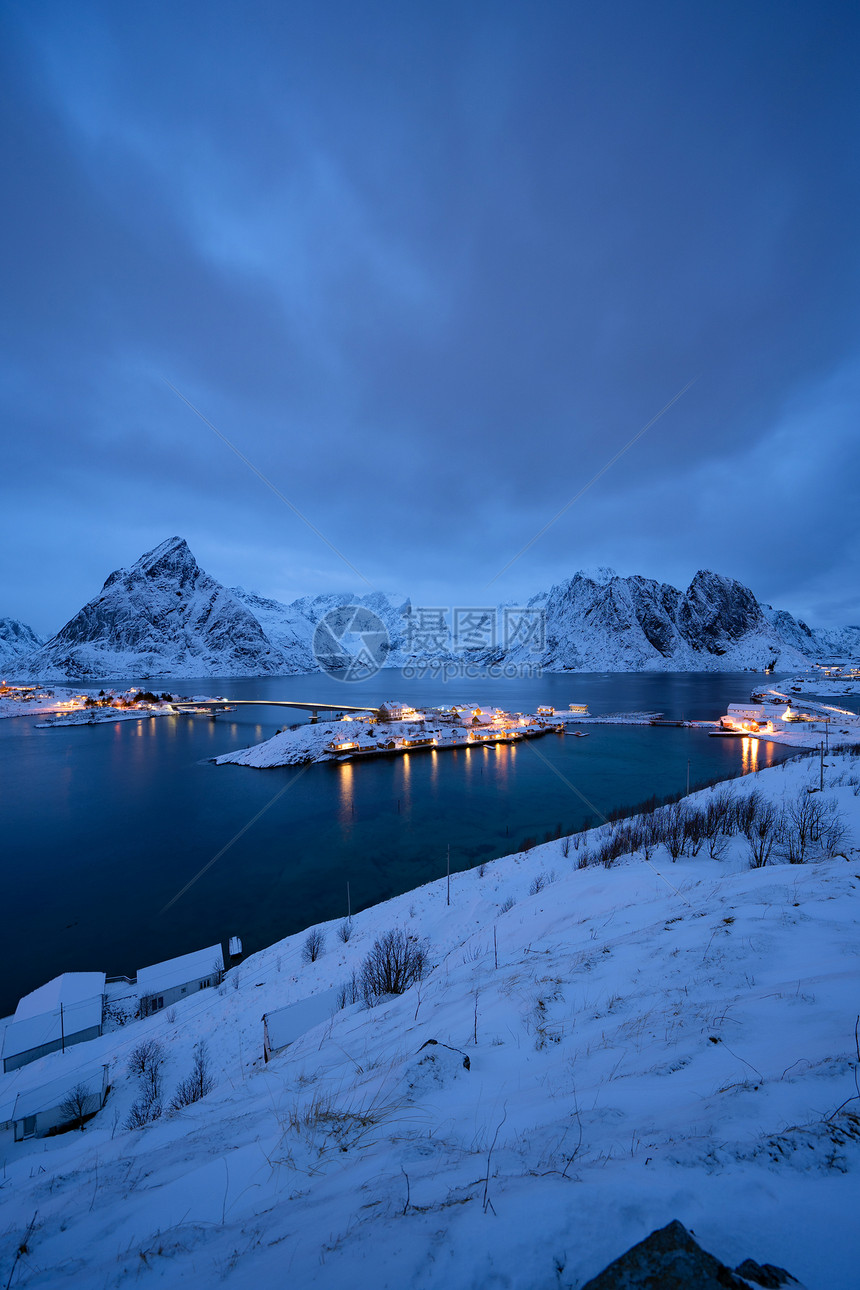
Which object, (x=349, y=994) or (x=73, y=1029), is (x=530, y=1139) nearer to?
(x=349, y=994)

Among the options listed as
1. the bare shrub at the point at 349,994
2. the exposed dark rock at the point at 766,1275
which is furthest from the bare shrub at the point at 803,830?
the exposed dark rock at the point at 766,1275

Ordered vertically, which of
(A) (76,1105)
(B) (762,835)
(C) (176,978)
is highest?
(B) (762,835)

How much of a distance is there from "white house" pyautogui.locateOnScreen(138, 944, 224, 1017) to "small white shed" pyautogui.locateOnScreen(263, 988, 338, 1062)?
291 inches

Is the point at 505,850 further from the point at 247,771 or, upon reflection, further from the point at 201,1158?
the point at 247,771

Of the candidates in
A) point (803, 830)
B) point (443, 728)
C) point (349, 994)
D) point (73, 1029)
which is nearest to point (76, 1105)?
point (73, 1029)

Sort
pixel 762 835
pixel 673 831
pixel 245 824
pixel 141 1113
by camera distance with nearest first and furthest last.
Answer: pixel 141 1113 → pixel 762 835 → pixel 673 831 → pixel 245 824

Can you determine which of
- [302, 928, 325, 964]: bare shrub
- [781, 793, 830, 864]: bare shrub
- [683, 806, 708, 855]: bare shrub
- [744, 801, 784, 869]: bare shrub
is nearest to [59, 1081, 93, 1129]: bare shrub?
[302, 928, 325, 964]: bare shrub

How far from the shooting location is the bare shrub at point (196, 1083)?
803 cm

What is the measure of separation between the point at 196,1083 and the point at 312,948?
242 inches

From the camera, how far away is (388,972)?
10047 mm

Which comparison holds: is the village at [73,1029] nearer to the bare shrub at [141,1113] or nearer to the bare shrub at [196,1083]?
the bare shrub at [141,1113]

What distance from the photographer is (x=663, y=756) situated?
161 feet

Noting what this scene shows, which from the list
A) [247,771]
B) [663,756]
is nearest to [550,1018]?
[247,771]

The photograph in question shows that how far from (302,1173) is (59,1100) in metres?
11.2
